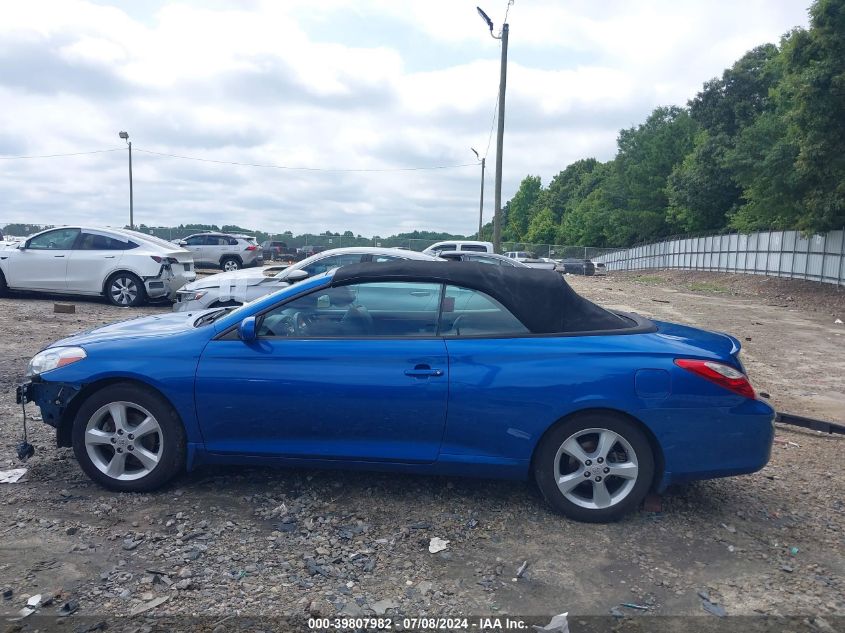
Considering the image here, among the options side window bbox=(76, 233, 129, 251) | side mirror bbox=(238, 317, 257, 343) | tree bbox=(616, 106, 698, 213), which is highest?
tree bbox=(616, 106, 698, 213)

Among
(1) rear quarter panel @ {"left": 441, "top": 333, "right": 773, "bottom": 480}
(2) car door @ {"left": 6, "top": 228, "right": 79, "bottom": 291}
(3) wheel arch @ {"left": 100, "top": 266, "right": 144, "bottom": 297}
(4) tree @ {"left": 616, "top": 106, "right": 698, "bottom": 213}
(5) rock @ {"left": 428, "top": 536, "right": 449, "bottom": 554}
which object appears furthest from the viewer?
(4) tree @ {"left": 616, "top": 106, "right": 698, "bottom": 213}

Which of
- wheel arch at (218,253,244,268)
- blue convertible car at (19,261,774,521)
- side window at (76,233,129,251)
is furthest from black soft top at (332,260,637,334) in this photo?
wheel arch at (218,253,244,268)

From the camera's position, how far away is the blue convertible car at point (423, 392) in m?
4.15

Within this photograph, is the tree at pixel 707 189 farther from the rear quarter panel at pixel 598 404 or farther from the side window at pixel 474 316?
the side window at pixel 474 316

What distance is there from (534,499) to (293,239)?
157 ft

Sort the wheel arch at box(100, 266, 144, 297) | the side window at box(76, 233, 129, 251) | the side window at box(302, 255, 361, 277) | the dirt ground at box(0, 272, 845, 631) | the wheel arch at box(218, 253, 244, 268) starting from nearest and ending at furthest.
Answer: the dirt ground at box(0, 272, 845, 631)
the side window at box(302, 255, 361, 277)
the wheel arch at box(100, 266, 144, 297)
the side window at box(76, 233, 129, 251)
the wheel arch at box(218, 253, 244, 268)

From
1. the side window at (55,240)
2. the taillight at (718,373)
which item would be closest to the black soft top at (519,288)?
the taillight at (718,373)

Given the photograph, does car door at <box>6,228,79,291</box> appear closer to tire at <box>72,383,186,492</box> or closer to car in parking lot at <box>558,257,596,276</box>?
tire at <box>72,383,186,492</box>

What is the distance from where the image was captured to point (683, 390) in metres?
4.13

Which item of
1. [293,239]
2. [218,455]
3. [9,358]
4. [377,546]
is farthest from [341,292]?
[293,239]

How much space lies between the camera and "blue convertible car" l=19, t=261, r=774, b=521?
13.6ft

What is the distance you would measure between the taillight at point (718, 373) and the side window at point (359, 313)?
1.54 m

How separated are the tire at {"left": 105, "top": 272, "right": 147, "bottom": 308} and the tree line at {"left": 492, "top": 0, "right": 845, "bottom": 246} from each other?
2071cm

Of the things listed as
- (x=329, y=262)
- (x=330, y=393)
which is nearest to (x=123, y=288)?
(x=329, y=262)
